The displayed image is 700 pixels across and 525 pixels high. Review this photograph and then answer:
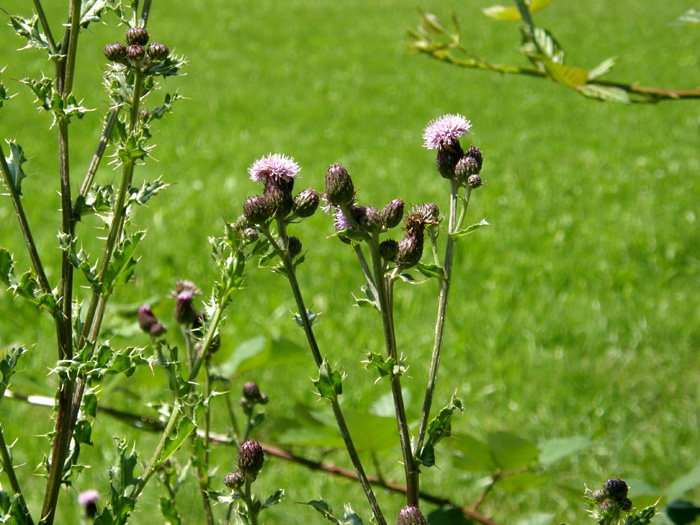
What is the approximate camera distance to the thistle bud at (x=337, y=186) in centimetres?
87

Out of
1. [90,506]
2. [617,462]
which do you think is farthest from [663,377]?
[90,506]

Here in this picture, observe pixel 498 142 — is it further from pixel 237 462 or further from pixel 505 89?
pixel 237 462

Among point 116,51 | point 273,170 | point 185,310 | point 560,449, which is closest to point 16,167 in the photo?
point 116,51

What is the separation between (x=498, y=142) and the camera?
817cm

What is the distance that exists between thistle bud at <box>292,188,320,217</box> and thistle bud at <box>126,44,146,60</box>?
0.25 m

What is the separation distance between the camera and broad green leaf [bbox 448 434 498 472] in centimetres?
117

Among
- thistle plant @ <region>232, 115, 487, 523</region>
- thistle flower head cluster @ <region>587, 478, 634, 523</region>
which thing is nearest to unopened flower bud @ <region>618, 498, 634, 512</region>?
thistle flower head cluster @ <region>587, 478, 634, 523</region>

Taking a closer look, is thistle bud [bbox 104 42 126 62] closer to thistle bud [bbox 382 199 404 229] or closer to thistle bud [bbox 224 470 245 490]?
thistle bud [bbox 382 199 404 229]

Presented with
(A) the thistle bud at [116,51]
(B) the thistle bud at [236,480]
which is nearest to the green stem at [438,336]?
(B) the thistle bud at [236,480]

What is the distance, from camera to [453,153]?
101 cm

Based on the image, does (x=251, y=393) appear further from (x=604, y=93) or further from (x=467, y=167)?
(x=604, y=93)

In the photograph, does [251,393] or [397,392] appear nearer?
[397,392]

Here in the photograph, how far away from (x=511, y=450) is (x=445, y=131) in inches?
20.7

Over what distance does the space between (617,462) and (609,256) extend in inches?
91.3
